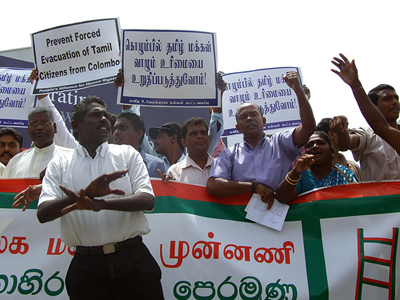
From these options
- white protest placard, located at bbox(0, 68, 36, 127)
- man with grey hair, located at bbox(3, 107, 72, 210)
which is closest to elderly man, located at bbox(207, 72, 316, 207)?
man with grey hair, located at bbox(3, 107, 72, 210)

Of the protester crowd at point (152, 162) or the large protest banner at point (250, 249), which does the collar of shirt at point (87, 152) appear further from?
the large protest banner at point (250, 249)

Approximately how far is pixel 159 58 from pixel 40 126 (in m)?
1.57

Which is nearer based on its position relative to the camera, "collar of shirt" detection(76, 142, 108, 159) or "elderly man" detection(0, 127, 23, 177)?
"collar of shirt" detection(76, 142, 108, 159)

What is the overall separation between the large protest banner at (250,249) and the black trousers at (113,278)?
0.94 meters

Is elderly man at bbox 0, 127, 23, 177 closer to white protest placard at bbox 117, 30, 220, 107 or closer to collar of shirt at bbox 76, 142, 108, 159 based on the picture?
white protest placard at bbox 117, 30, 220, 107

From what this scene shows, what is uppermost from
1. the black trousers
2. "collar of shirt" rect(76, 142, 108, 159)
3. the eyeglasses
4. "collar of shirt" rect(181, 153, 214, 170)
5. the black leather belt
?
the eyeglasses

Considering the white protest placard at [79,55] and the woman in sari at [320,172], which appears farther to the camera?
the white protest placard at [79,55]

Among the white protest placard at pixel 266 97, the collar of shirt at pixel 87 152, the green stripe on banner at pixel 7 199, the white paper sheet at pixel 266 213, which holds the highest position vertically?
the white protest placard at pixel 266 97

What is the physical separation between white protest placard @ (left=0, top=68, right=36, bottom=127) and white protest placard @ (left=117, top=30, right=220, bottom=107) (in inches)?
72.4

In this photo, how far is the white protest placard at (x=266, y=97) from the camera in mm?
5551

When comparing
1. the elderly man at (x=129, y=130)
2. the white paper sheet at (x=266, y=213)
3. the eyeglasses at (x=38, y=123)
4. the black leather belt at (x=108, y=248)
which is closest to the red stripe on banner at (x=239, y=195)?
the white paper sheet at (x=266, y=213)

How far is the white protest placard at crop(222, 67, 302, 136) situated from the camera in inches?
219

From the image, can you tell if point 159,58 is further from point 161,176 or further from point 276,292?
point 276,292

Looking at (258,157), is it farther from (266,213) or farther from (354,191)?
(354,191)
